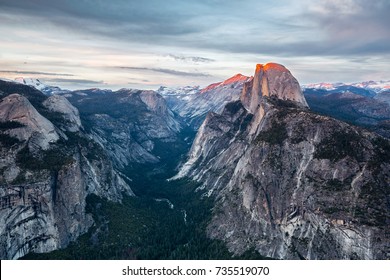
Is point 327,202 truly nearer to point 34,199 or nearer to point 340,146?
point 340,146

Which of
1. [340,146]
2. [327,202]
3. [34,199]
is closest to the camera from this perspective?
[327,202]

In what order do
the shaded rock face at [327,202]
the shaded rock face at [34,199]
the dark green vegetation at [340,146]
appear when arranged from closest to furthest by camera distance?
the shaded rock face at [327,202] < the shaded rock face at [34,199] < the dark green vegetation at [340,146]

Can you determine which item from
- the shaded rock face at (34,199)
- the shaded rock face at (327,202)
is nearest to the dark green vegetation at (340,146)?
the shaded rock face at (327,202)

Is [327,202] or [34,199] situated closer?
[327,202]

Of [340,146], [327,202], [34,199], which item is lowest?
[34,199]

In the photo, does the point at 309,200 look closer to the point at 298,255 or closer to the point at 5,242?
the point at 298,255

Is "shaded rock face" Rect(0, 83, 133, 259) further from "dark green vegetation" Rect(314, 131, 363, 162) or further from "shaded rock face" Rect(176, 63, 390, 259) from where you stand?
"dark green vegetation" Rect(314, 131, 363, 162)

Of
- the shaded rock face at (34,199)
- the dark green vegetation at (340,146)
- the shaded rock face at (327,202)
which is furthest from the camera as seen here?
the dark green vegetation at (340,146)

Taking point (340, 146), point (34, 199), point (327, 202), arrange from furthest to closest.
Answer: point (340, 146) < point (34, 199) < point (327, 202)

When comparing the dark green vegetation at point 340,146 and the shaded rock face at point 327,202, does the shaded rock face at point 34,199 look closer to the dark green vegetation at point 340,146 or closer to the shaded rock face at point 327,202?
the shaded rock face at point 327,202

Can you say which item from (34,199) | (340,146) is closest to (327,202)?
(340,146)

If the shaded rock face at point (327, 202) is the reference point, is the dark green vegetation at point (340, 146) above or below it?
above

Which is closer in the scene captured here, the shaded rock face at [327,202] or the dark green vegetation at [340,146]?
the shaded rock face at [327,202]
